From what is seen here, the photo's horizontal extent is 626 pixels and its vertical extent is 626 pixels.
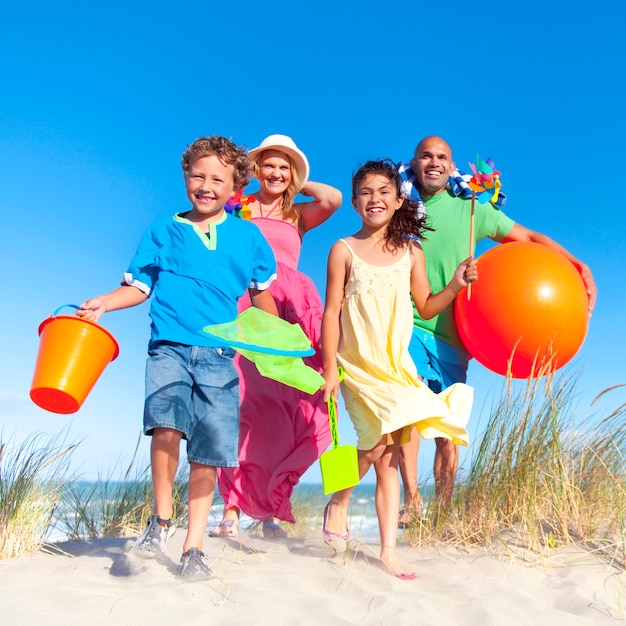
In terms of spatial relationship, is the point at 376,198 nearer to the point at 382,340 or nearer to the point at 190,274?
the point at 382,340

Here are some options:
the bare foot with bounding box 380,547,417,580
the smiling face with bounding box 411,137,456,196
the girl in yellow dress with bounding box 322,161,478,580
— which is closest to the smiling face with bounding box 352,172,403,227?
the girl in yellow dress with bounding box 322,161,478,580

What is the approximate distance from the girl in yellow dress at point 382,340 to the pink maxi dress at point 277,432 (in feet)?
2.15

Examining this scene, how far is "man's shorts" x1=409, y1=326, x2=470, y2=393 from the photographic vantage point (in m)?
4.47

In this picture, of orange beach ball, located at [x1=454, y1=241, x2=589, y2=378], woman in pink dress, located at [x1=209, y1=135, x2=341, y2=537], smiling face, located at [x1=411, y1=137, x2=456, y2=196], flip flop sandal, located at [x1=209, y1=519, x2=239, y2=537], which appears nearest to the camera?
orange beach ball, located at [x1=454, y1=241, x2=589, y2=378]

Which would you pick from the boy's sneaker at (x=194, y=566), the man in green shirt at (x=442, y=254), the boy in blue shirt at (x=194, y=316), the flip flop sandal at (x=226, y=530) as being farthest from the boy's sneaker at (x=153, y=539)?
the man in green shirt at (x=442, y=254)

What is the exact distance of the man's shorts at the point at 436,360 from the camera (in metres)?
4.47

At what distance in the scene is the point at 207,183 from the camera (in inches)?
142

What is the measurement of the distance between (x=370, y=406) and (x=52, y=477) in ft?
7.57

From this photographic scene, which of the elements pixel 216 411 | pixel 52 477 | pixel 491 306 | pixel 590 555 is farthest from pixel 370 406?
pixel 52 477

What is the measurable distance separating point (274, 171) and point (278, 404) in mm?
1582

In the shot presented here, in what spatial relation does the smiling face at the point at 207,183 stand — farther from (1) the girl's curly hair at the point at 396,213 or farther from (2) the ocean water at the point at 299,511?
(2) the ocean water at the point at 299,511

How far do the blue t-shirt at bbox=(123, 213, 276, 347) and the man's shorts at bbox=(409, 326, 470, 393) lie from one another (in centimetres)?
133

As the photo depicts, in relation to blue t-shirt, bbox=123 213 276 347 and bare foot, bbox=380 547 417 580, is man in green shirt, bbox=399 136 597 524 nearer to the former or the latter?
bare foot, bbox=380 547 417 580

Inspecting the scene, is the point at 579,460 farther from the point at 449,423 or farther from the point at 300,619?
the point at 300,619
